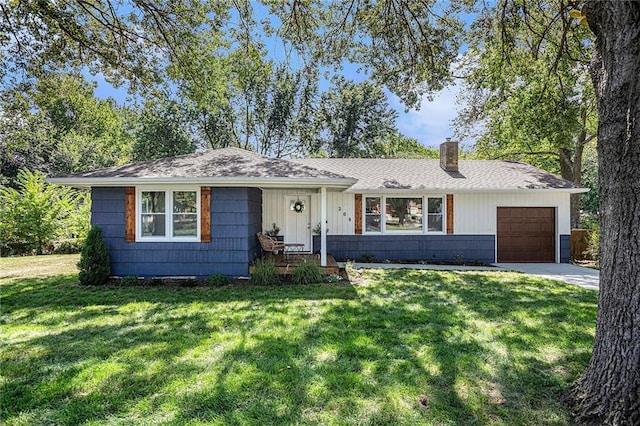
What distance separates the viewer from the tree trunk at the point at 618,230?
2.47 metres

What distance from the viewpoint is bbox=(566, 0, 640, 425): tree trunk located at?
8.09ft

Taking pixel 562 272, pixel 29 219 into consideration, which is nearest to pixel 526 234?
pixel 562 272

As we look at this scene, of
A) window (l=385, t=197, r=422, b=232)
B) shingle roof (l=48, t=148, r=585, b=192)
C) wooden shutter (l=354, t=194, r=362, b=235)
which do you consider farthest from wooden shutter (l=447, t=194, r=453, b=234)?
wooden shutter (l=354, t=194, r=362, b=235)

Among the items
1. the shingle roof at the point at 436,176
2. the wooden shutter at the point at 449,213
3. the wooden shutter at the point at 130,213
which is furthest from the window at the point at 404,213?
the wooden shutter at the point at 130,213

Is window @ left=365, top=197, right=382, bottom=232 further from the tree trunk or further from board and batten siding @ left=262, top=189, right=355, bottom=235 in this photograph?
the tree trunk

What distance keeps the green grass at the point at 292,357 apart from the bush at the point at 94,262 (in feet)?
2.89

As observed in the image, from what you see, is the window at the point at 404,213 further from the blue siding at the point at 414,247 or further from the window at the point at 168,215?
the window at the point at 168,215

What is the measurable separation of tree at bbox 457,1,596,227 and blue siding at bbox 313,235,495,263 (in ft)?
14.5

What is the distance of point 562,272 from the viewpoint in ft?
31.8

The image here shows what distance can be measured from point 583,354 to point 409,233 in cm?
780

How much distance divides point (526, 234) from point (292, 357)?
35.5ft

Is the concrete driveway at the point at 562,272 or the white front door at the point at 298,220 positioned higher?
the white front door at the point at 298,220

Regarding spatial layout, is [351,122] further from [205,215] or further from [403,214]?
[205,215]

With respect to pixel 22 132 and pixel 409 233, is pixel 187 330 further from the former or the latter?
pixel 22 132
